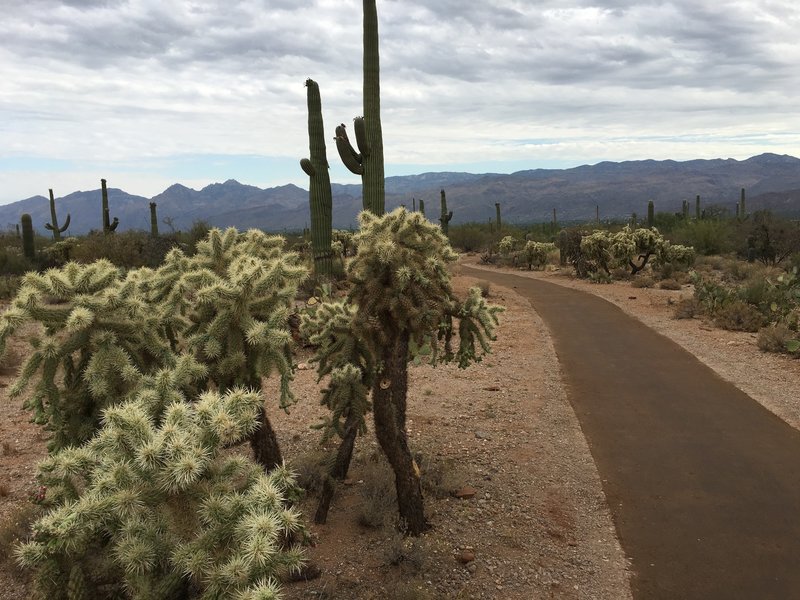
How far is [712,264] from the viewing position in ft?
87.6

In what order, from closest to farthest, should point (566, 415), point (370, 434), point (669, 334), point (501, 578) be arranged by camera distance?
point (501, 578) → point (370, 434) → point (566, 415) → point (669, 334)

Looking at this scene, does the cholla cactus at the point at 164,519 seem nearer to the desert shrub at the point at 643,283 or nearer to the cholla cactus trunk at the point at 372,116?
the cholla cactus trunk at the point at 372,116

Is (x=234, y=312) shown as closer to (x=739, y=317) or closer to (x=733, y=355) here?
(x=733, y=355)

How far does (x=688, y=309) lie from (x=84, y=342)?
14.3 m

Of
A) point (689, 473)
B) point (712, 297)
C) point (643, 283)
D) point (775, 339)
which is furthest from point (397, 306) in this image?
point (643, 283)

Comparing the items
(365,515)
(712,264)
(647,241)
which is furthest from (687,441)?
(712,264)

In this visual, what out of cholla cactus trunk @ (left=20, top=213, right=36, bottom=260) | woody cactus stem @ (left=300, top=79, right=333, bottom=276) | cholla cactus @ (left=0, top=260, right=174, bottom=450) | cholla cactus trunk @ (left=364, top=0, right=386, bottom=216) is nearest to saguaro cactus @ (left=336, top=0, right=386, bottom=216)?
cholla cactus trunk @ (left=364, top=0, right=386, bottom=216)

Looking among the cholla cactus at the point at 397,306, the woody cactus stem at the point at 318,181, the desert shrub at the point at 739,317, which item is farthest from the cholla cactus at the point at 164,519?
the woody cactus stem at the point at 318,181

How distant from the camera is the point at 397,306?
5344mm

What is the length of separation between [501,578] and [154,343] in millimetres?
3534

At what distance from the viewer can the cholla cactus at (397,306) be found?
5395 mm

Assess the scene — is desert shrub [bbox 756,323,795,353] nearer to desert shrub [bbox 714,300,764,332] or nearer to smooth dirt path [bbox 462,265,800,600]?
desert shrub [bbox 714,300,764,332]

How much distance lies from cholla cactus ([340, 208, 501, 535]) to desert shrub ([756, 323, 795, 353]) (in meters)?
8.93

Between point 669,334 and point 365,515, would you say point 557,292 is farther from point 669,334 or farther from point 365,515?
point 365,515
